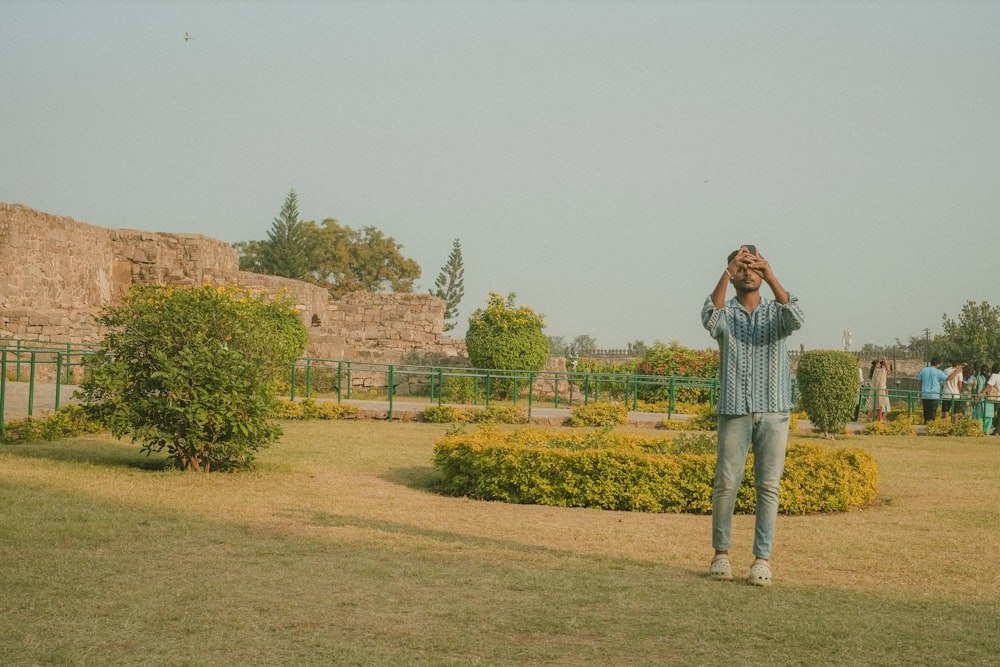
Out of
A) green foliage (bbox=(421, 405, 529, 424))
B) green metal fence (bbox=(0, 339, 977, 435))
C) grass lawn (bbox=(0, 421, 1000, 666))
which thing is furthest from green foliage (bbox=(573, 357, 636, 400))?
grass lawn (bbox=(0, 421, 1000, 666))

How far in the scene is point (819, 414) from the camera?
605 inches

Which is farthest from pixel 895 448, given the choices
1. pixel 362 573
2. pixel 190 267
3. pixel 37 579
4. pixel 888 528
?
pixel 190 267

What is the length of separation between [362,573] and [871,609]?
242cm

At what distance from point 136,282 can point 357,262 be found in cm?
2800

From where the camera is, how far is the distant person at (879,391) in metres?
18.9

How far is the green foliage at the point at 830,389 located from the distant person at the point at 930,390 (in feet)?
9.90

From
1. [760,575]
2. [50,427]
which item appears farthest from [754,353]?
[50,427]

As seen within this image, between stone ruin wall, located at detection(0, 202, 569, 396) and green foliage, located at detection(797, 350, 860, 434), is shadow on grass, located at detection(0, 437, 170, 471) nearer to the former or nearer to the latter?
green foliage, located at detection(797, 350, 860, 434)

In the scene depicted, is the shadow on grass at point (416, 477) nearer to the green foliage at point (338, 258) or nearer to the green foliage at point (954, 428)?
the green foliage at point (954, 428)

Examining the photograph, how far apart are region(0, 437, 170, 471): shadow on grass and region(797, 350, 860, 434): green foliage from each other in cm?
937

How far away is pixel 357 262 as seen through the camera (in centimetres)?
4903

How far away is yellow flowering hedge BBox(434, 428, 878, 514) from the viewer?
320 inches

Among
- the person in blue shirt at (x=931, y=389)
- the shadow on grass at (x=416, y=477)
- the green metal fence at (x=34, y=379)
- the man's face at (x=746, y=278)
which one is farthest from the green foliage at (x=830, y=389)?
the man's face at (x=746, y=278)

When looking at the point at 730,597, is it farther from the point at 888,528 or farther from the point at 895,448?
the point at 895,448
